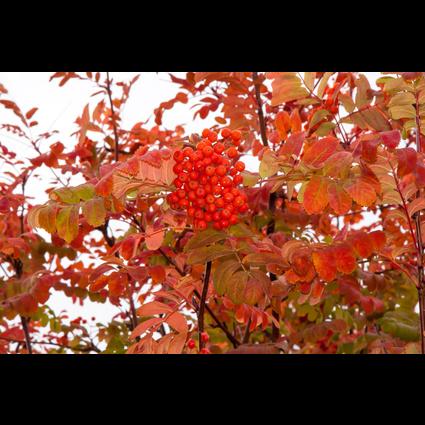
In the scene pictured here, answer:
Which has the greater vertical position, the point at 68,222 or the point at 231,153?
the point at 231,153

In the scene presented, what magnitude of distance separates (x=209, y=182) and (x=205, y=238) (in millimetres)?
151

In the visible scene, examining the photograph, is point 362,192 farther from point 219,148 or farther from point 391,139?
point 219,148

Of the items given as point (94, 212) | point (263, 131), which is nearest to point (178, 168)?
point (94, 212)

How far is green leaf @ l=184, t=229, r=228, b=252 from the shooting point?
1.22 m

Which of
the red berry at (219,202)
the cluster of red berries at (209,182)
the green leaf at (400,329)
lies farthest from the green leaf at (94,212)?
the green leaf at (400,329)

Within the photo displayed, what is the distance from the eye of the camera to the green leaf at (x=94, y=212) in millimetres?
1212

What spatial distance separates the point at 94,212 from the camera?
1219mm

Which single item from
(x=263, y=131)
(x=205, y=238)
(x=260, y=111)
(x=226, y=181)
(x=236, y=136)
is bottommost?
(x=205, y=238)

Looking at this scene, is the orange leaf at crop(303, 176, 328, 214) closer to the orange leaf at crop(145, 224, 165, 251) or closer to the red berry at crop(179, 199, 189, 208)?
the red berry at crop(179, 199, 189, 208)

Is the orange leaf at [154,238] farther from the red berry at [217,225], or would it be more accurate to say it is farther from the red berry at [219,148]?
the red berry at [219,148]

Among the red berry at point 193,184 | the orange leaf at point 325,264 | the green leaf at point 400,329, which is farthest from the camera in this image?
the green leaf at point 400,329

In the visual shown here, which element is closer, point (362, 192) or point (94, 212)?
point (362, 192)

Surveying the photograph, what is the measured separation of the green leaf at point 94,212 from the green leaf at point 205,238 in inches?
8.4
